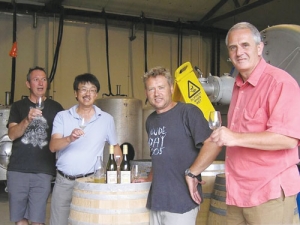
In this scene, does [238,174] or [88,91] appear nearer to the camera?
[238,174]

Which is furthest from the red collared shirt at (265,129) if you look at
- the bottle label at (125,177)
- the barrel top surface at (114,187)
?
the bottle label at (125,177)

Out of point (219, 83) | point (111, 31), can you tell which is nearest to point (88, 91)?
point (219, 83)

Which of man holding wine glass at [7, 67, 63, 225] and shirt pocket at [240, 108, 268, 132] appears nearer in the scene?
shirt pocket at [240, 108, 268, 132]

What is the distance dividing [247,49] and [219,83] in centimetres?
247

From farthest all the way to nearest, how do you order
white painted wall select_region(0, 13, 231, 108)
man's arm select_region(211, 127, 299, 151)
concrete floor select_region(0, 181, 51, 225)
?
white painted wall select_region(0, 13, 231, 108), concrete floor select_region(0, 181, 51, 225), man's arm select_region(211, 127, 299, 151)

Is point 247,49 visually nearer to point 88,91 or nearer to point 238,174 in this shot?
point 238,174

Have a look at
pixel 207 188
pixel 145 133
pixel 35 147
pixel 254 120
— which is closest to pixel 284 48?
pixel 207 188

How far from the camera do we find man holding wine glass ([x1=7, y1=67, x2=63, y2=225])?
10.1ft

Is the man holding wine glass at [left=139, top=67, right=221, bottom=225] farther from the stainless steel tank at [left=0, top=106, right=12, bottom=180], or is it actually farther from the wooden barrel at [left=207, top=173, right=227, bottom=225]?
the stainless steel tank at [left=0, top=106, right=12, bottom=180]

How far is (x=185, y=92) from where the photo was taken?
358cm

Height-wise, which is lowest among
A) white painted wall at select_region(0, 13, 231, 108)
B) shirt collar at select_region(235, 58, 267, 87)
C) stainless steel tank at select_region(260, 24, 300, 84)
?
shirt collar at select_region(235, 58, 267, 87)

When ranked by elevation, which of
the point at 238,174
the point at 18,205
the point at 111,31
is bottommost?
the point at 18,205

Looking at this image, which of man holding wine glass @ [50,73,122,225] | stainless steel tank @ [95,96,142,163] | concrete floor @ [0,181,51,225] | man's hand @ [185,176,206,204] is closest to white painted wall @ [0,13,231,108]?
stainless steel tank @ [95,96,142,163]

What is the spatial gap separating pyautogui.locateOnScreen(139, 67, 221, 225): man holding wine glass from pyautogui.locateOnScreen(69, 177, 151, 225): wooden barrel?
0.07 m
